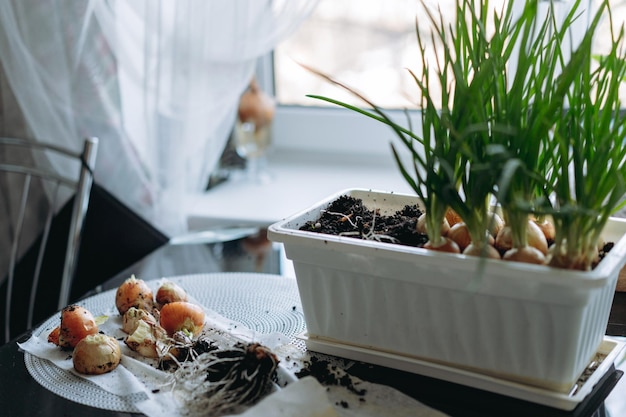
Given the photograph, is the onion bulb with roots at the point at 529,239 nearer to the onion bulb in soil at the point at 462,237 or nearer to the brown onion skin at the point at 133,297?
the onion bulb in soil at the point at 462,237

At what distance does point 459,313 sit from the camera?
77cm

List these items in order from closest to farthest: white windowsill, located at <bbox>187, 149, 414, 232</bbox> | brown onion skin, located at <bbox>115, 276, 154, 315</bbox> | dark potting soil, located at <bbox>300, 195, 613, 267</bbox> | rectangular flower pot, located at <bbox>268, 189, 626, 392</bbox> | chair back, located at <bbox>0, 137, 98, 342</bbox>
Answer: rectangular flower pot, located at <bbox>268, 189, 626, 392</bbox> < dark potting soil, located at <bbox>300, 195, 613, 267</bbox> < brown onion skin, located at <bbox>115, 276, 154, 315</bbox> < chair back, located at <bbox>0, 137, 98, 342</bbox> < white windowsill, located at <bbox>187, 149, 414, 232</bbox>

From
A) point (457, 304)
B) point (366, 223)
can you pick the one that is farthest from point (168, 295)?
point (457, 304)

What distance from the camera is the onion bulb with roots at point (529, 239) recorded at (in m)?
0.76

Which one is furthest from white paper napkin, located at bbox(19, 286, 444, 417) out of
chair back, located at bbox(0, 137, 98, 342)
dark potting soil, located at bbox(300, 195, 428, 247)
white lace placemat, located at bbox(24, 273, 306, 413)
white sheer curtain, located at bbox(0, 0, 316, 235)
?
white sheer curtain, located at bbox(0, 0, 316, 235)

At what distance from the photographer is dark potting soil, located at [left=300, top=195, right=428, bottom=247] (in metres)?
0.83

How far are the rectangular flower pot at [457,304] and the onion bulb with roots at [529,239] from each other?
63 millimetres

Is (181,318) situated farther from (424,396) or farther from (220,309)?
(424,396)

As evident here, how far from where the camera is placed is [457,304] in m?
0.76

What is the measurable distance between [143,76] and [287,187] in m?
0.44

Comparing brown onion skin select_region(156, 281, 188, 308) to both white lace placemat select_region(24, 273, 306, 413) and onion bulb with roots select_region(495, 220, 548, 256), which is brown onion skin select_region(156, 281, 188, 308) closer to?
white lace placemat select_region(24, 273, 306, 413)

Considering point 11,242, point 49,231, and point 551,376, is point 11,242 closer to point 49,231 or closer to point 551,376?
point 49,231

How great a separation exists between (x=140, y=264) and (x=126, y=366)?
0.41 meters

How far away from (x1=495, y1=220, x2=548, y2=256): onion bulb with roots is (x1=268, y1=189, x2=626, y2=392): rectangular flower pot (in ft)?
0.21
